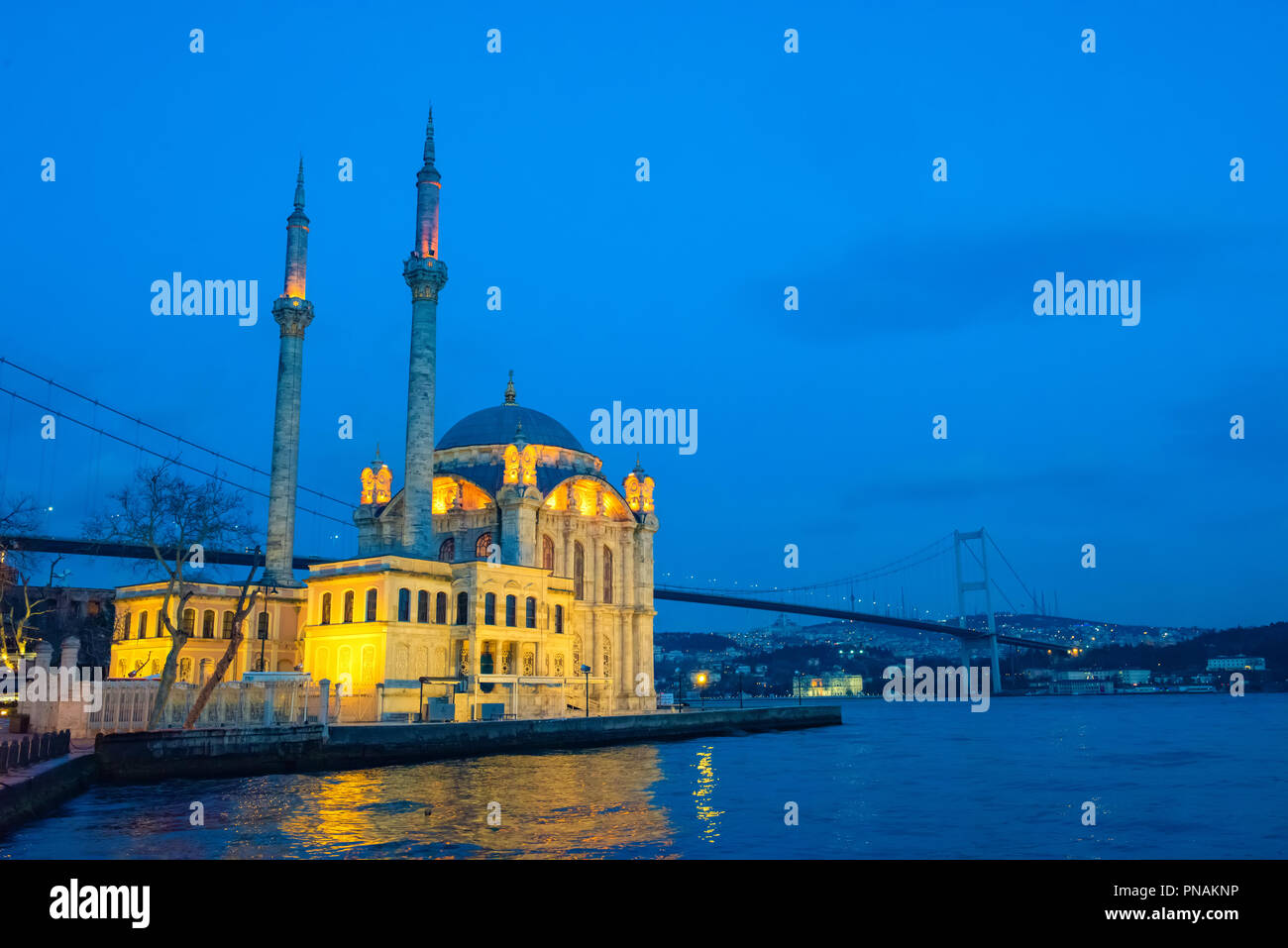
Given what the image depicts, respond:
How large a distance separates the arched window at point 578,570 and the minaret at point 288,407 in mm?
14952

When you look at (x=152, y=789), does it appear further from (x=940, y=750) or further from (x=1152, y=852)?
(x=940, y=750)

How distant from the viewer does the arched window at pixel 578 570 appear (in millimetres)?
61625

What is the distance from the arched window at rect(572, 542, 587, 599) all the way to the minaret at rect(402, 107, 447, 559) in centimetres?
1155

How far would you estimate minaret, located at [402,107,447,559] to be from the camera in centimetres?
5100

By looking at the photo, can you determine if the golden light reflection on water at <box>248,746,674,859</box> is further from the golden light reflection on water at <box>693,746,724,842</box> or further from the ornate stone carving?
the ornate stone carving

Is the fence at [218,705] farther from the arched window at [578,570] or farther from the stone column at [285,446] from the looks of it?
the arched window at [578,570]

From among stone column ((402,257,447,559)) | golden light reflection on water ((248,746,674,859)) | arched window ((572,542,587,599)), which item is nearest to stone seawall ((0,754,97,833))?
golden light reflection on water ((248,746,674,859))

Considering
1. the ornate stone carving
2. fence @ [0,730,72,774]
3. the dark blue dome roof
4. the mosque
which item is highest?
the ornate stone carving

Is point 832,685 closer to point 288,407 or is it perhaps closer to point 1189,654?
point 1189,654

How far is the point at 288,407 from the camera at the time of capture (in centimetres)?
5559

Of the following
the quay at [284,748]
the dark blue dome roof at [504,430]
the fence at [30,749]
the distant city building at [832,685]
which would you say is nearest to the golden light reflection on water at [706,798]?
the quay at [284,748]
